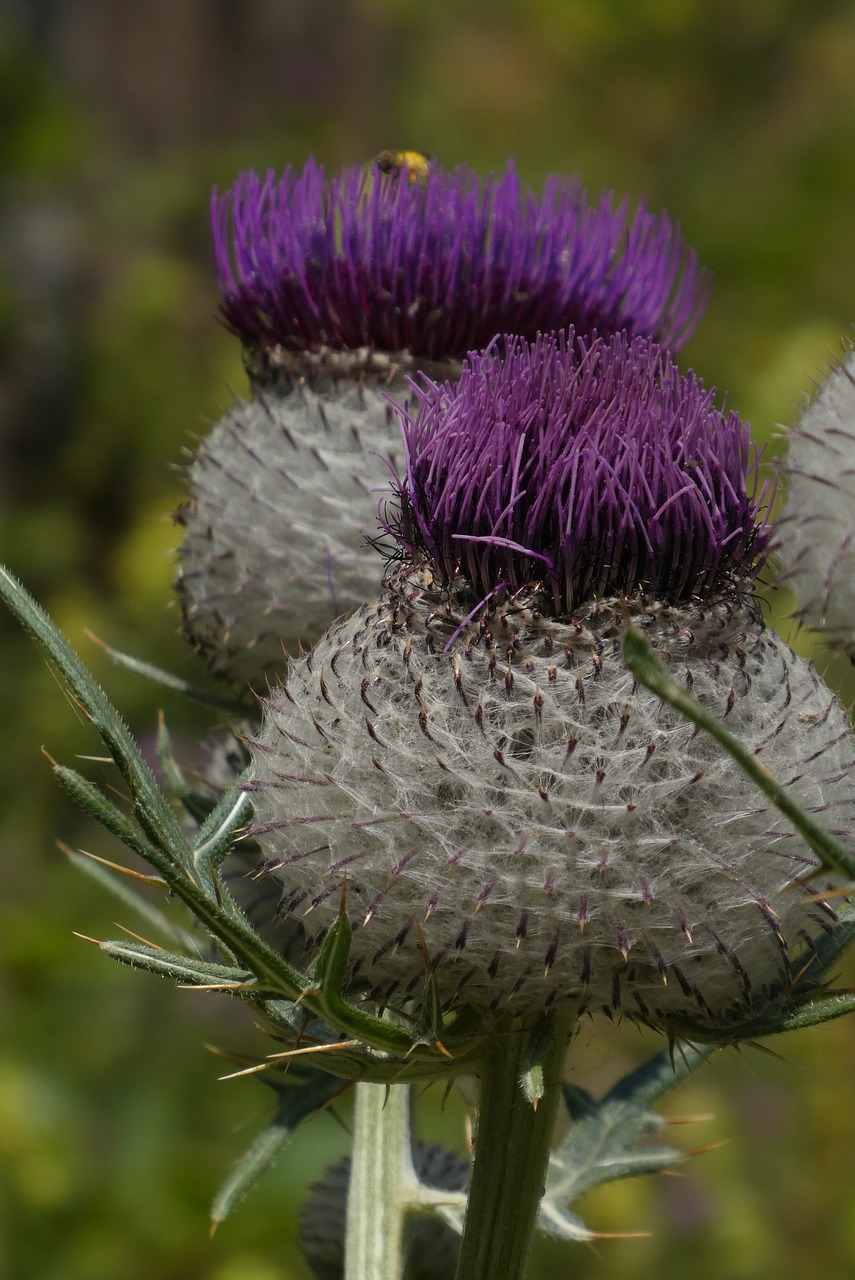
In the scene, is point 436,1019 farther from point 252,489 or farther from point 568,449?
point 252,489

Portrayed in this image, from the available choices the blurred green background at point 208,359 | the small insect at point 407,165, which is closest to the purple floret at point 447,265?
the small insect at point 407,165

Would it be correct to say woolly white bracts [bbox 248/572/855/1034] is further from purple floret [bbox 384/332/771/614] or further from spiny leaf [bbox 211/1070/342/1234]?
spiny leaf [bbox 211/1070/342/1234]

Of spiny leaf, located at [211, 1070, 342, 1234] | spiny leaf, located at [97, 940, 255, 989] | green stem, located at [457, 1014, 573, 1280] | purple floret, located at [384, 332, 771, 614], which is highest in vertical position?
purple floret, located at [384, 332, 771, 614]

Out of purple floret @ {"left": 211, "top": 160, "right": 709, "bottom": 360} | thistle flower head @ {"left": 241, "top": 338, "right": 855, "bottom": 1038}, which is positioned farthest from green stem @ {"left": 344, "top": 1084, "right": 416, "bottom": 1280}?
purple floret @ {"left": 211, "top": 160, "right": 709, "bottom": 360}

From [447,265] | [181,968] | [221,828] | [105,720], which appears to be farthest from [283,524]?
[181,968]

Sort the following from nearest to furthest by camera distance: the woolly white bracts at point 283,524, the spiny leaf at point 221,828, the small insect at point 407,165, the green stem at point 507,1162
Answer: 1. the spiny leaf at point 221,828
2. the green stem at point 507,1162
3. the woolly white bracts at point 283,524
4. the small insect at point 407,165

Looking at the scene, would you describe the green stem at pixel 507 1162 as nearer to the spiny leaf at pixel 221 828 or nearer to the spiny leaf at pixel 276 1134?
the spiny leaf at pixel 276 1134

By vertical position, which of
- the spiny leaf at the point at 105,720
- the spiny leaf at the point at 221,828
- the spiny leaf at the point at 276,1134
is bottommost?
the spiny leaf at the point at 276,1134

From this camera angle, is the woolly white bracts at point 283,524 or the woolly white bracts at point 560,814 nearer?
the woolly white bracts at point 560,814

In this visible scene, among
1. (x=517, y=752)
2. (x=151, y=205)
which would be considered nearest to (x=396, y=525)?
(x=517, y=752)
